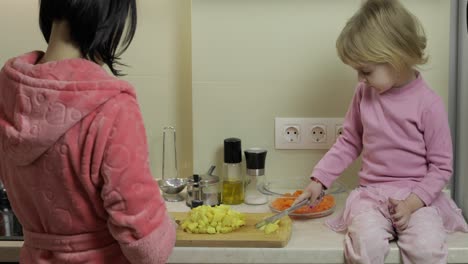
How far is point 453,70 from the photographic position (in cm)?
172

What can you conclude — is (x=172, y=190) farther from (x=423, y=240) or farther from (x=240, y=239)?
(x=423, y=240)

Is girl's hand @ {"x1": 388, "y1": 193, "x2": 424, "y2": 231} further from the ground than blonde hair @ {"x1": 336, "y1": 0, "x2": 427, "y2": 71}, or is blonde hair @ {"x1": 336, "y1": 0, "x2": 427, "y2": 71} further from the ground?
blonde hair @ {"x1": 336, "y1": 0, "x2": 427, "y2": 71}

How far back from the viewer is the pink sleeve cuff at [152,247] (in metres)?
1.00

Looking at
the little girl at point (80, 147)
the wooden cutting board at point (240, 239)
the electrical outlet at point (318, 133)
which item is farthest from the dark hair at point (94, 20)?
the electrical outlet at point (318, 133)

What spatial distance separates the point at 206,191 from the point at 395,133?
520 millimetres

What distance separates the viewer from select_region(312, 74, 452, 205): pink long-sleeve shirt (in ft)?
4.78

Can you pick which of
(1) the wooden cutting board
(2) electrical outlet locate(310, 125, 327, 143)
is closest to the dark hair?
(1) the wooden cutting board

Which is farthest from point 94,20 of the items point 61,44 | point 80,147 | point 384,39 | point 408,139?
point 408,139

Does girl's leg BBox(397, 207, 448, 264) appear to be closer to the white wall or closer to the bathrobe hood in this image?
the white wall

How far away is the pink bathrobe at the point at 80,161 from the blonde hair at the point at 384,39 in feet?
2.08

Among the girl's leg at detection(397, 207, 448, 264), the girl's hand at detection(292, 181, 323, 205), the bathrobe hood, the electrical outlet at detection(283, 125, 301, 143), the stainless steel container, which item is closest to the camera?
the bathrobe hood

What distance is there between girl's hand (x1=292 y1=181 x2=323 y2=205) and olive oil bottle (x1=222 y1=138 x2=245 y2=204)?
23 cm

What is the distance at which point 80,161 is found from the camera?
0.98m

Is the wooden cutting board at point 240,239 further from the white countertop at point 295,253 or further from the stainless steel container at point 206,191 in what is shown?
the stainless steel container at point 206,191
